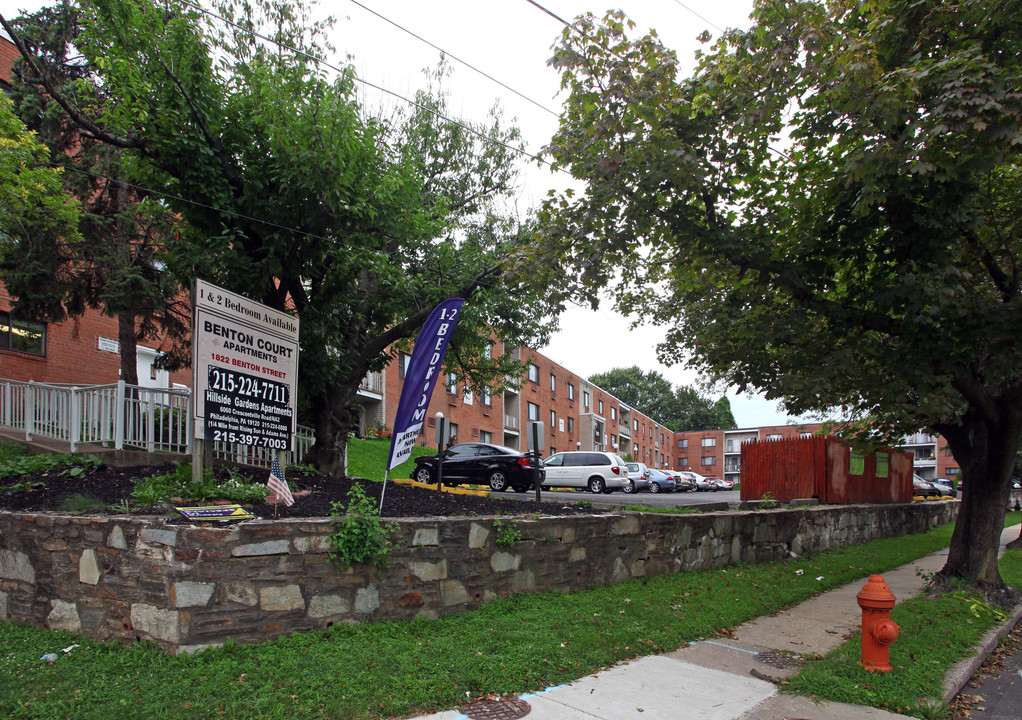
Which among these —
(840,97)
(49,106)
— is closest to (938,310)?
Result: (840,97)

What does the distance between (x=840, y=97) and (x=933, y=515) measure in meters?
18.9

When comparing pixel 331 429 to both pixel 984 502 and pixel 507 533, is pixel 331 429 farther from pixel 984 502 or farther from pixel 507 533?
pixel 984 502

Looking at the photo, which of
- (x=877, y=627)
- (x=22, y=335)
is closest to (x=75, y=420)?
(x=877, y=627)

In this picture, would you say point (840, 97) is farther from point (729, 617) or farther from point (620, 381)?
point (620, 381)

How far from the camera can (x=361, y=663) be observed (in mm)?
4785

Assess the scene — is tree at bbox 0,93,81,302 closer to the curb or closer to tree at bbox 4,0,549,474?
tree at bbox 4,0,549,474

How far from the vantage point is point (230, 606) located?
5.00 meters

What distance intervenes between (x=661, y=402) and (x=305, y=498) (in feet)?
280

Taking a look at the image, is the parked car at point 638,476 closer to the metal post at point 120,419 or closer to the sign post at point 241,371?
the metal post at point 120,419

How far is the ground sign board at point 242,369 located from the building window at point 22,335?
1407 cm

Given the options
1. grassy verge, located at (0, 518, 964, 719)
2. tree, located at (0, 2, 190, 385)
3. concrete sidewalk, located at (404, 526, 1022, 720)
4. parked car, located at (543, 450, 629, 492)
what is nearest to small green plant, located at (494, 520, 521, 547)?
grassy verge, located at (0, 518, 964, 719)

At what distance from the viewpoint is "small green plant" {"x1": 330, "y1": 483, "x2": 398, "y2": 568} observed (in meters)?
5.51

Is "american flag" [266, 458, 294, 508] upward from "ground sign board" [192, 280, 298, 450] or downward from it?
downward

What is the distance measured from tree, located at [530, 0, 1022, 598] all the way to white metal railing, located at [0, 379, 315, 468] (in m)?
5.64
